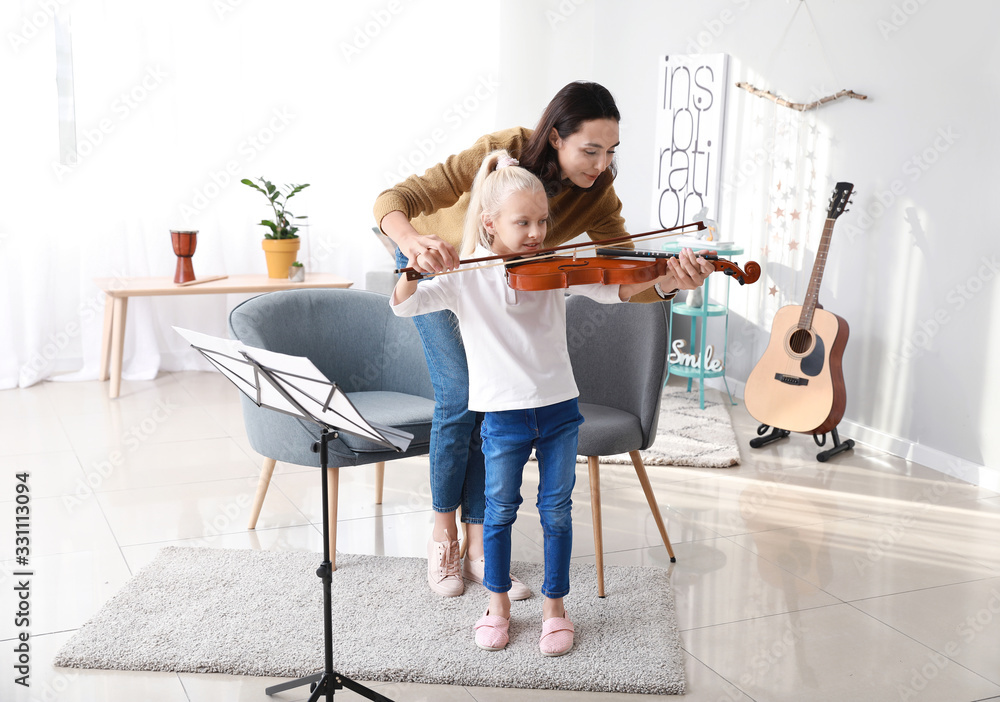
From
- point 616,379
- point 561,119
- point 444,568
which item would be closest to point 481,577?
point 444,568

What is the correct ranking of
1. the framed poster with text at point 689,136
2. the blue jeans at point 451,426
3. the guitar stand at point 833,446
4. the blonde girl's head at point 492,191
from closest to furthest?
the blonde girl's head at point 492,191
the blue jeans at point 451,426
the guitar stand at point 833,446
the framed poster with text at point 689,136

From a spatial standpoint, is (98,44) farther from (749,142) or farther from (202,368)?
(749,142)

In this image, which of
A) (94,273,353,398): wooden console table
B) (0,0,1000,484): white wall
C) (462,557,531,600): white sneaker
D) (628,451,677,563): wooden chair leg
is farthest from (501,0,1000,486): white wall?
(94,273,353,398): wooden console table

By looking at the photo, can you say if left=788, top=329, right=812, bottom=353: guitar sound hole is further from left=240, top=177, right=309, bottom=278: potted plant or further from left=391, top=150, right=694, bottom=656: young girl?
left=240, top=177, right=309, bottom=278: potted plant

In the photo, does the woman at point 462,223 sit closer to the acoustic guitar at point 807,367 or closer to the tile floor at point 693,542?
the tile floor at point 693,542

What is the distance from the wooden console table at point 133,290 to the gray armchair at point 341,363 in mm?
1432

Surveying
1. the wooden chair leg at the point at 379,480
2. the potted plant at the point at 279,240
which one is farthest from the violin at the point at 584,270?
the potted plant at the point at 279,240

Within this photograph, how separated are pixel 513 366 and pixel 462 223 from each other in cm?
39

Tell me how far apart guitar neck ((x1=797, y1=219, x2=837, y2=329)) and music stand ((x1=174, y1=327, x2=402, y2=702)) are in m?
2.19

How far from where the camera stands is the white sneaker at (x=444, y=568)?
217 cm

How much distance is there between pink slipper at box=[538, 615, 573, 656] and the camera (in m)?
1.89

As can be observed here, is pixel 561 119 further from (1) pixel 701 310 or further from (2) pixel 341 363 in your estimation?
(1) pixel 701 310

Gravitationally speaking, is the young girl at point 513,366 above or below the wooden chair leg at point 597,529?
above

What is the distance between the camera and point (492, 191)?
1.78 meters
